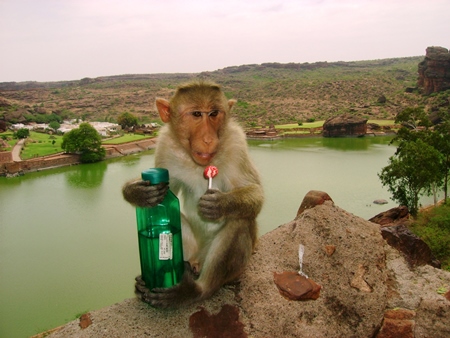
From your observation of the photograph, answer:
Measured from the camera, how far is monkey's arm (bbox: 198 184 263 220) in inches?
112

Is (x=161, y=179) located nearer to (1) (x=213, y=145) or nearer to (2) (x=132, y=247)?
(1) (x=213, y=145)

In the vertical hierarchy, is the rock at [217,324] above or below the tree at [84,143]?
above

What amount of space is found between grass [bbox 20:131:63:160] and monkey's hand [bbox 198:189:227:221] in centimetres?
3967

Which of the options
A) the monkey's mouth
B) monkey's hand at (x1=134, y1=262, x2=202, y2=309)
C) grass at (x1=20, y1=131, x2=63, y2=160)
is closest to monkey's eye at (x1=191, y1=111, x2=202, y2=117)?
the monkey's mouth

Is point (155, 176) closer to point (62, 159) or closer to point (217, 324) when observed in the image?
point (217, 324)

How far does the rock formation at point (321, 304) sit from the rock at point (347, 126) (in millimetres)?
50176

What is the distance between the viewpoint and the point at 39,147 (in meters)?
42.8

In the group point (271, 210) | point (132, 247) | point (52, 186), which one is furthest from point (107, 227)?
point (52, 186)

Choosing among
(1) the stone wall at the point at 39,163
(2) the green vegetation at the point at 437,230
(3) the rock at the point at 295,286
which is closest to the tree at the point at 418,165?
(2) the green vegetation at the point at 437,230

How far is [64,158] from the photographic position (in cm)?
3831

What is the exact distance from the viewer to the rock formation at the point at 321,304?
302cm

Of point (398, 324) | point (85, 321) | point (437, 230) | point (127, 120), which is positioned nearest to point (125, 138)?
point (127, 120)

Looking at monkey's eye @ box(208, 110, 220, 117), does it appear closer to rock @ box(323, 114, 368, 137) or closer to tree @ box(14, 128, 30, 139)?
rock @ box(323, 114, 368, 137)

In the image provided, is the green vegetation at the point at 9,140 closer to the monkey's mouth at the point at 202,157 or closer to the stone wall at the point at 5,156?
the stone wall at the point at 5,156
